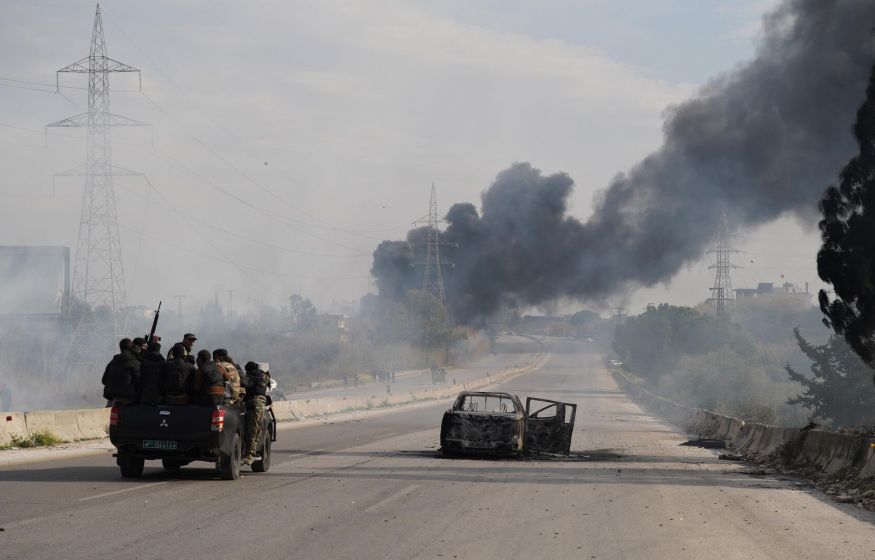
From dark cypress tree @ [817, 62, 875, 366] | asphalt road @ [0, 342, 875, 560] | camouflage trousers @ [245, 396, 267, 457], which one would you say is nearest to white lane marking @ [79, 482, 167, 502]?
asphalt road @ [0, 342, 875, 560]

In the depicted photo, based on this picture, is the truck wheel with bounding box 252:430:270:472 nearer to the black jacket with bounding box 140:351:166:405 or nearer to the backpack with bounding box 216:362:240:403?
the backpack with bounding box 216:362:240:403

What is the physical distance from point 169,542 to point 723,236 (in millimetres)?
76279

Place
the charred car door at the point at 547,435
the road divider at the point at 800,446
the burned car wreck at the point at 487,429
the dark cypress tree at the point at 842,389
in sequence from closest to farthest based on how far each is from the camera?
the road divider at the point at 800,446, the burned car wreck at the point at 487,429, the charred car door at the point at 547,435, the dark cypress tree at the point at 842,389

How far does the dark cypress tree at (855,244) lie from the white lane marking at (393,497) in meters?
21.0

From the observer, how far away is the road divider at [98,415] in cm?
2159

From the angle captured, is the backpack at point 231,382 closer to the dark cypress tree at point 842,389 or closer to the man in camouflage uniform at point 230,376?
the man in camouflage uniform at point 230,376

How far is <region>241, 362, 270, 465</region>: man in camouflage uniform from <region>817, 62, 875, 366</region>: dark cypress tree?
2136 cm

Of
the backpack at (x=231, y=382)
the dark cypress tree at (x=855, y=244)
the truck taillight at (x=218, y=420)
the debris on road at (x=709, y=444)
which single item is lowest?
the debris on road at (x=709, y=444)

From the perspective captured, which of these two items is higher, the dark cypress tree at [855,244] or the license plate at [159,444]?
the dark cypress tree at [855,244]

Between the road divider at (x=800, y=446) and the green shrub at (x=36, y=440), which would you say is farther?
the green shrub at (x=36, y=440)

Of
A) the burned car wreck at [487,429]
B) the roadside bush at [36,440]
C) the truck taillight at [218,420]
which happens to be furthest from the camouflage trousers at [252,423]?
the roadside bush at [36,440]

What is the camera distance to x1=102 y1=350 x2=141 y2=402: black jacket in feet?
48.8

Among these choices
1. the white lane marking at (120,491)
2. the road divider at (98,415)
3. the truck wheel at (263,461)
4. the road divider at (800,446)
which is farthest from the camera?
the road divider at (98,415)

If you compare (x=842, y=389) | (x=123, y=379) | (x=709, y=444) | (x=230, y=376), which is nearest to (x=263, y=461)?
(x=230, y=376)
